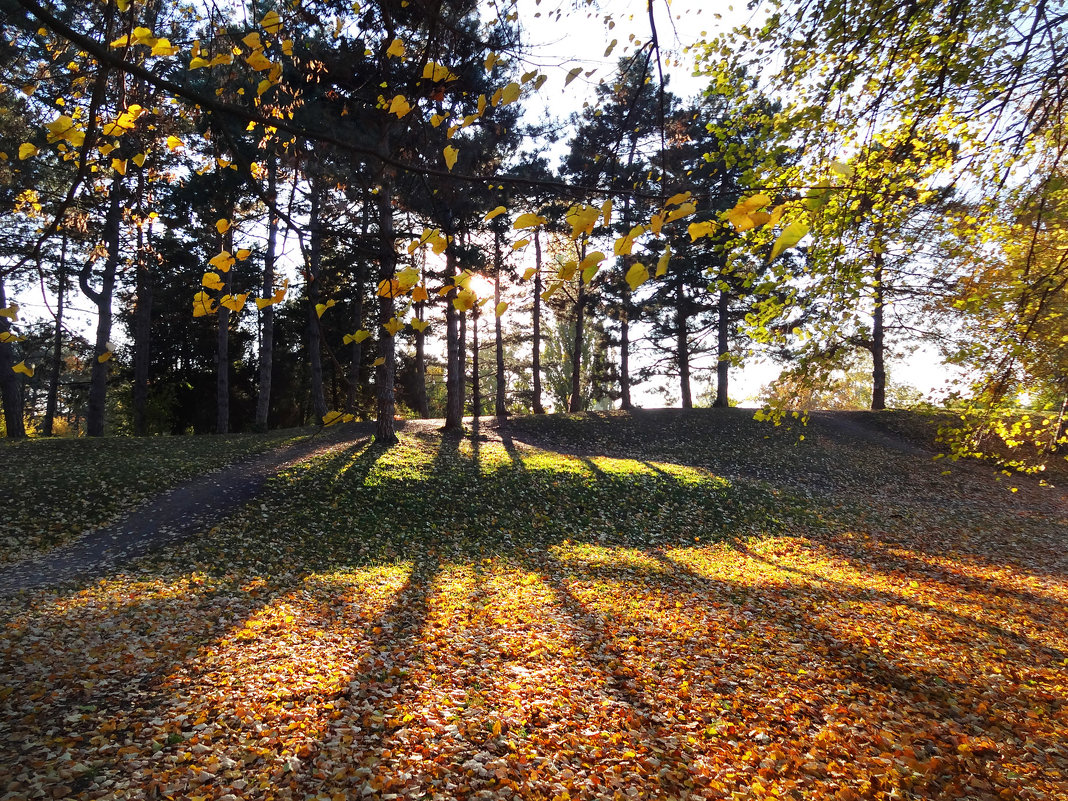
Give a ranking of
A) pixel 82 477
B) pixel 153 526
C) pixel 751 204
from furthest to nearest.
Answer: pixel 82 477 → pixel 153 526 → pixel 751 204

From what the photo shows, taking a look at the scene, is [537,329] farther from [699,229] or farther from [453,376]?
[699,229]

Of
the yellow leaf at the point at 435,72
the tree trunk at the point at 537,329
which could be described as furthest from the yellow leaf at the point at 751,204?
the tree trunk at the point at 537,329

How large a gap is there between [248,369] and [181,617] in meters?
20.3

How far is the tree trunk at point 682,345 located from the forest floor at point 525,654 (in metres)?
12.5

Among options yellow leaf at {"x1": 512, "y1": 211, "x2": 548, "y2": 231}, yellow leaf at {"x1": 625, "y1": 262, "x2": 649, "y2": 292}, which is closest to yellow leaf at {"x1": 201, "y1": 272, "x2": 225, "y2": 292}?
yellow leaf at {"x1": 512, "y1": 211, "x2": 548, "y2": 231}

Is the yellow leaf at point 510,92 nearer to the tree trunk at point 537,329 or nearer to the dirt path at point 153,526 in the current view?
the dirt path at point 153,526

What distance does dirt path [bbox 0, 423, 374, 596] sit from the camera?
6.52 meters

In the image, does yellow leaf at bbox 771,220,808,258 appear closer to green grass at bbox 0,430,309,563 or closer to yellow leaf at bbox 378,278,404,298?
yellow leaf at bbox 378,278,404,298

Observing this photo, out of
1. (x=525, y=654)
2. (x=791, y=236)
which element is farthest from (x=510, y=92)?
(x=525, y=654)

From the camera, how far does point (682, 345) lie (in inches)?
906

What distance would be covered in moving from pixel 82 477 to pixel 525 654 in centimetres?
948

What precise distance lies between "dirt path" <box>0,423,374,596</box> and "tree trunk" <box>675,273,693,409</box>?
16.1 meters

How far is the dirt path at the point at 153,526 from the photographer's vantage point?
6.52m

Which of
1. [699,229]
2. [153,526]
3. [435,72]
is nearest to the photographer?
[699,229]
